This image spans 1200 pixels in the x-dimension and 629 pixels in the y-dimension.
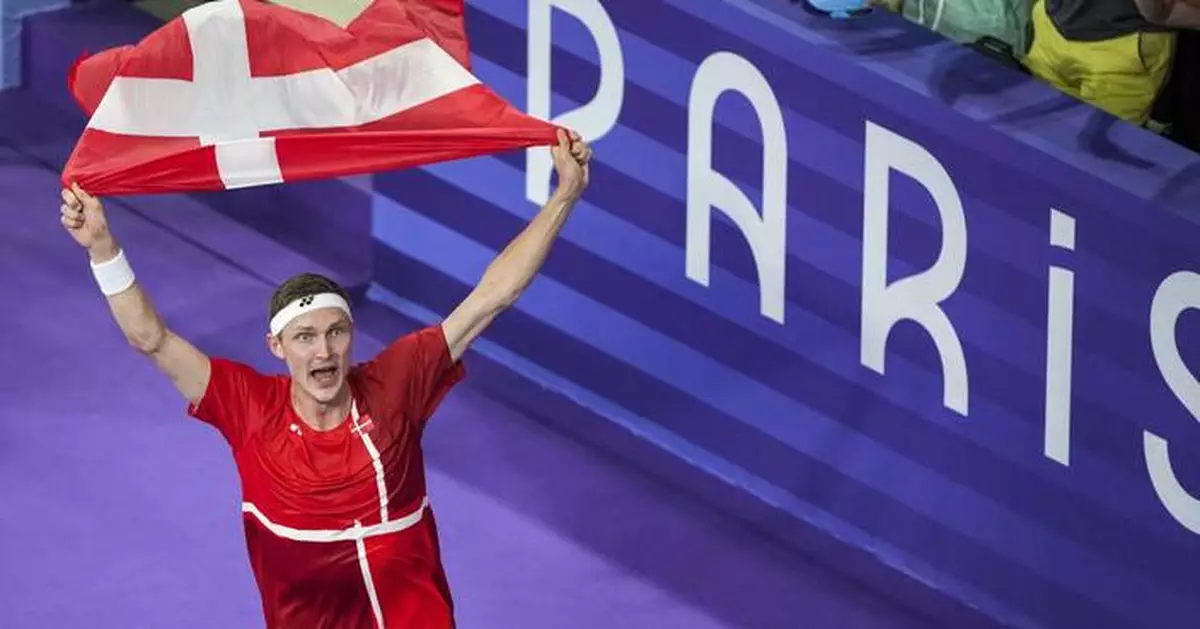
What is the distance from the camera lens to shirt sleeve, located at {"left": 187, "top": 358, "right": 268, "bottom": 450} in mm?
7234

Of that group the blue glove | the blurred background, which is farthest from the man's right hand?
the blue glove

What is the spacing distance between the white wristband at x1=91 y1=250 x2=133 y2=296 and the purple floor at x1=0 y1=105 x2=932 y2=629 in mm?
2015

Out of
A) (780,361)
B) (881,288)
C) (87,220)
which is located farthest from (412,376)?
(780,361)

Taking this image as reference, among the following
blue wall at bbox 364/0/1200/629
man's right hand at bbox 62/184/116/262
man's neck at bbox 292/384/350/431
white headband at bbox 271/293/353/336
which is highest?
man's right hand at bbox 62/184/116/262

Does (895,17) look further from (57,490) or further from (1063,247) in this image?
(57,490)

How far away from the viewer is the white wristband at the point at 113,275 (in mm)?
7082

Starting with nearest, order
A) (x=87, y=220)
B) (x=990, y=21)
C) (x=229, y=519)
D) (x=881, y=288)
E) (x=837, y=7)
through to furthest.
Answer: (x=87, y=220) → (x=881, y=288) → (x=837, y=7) → (x=990, y=21) → (x=229, y=519)

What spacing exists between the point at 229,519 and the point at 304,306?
8.08ft

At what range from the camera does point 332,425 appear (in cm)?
720

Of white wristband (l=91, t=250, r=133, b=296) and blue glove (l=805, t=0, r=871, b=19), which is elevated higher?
white wristband (l=91, t=250, r=133, b=296)

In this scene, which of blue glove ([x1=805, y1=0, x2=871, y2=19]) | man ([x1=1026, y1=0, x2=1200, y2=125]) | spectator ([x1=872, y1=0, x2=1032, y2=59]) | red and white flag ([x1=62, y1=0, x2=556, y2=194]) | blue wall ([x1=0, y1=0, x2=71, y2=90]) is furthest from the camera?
blue wall ([x1=0, y1=0, x2=71, y2=90])

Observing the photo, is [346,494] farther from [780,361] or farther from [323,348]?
[780,361]

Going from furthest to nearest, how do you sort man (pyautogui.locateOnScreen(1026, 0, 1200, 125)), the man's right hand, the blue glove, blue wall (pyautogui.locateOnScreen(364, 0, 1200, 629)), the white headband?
the blue glove < man (pyautogui.locateOnScreen(1026, 0, 1200, 125)) < blue wall (pyautogui.locateOnScreen(364, 0, 1200, 629)) < the white headband < the man's right hand

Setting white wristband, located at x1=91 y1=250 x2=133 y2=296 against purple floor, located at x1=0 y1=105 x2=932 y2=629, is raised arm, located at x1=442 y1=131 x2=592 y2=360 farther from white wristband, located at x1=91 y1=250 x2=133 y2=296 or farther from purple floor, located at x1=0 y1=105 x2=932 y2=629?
purple floor, located at x1=0 y1=105 x2=932 y2=629
